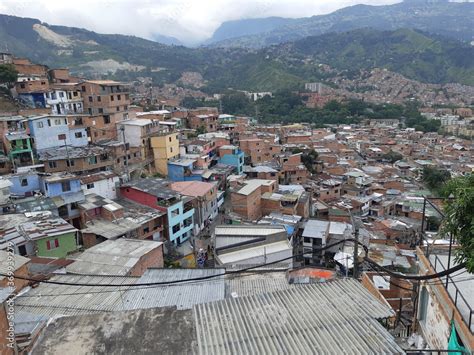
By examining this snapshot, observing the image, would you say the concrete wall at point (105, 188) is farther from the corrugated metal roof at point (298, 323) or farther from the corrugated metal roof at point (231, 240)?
the corrugated metal roof at point (298, 323)

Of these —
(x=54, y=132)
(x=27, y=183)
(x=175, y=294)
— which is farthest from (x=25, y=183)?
(x=175, y=294)

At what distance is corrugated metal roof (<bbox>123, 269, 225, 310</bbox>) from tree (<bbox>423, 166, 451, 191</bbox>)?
34.8 metres

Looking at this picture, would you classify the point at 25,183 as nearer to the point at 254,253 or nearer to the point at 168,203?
the point at 168,203

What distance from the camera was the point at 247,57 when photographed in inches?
5807

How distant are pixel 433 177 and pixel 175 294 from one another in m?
37.3

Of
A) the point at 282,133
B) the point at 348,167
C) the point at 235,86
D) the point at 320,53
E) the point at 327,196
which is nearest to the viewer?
the point at 327,196

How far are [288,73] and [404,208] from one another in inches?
4054

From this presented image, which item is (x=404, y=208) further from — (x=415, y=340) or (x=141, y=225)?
(x=415, y=340)

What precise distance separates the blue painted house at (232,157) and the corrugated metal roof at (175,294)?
73.0ft

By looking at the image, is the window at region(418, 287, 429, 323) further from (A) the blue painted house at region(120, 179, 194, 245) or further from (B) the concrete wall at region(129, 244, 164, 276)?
(A) the blue painted house at region(120, 179, 194, 245)

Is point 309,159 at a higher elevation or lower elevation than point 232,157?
lower

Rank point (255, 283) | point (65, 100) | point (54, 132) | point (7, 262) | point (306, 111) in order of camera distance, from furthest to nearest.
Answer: point (306, 111), point (65, 100), point (54, 132), point (255, 283), point (7, 262)

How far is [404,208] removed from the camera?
31203mm

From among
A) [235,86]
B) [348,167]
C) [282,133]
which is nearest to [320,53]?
[235,86]
